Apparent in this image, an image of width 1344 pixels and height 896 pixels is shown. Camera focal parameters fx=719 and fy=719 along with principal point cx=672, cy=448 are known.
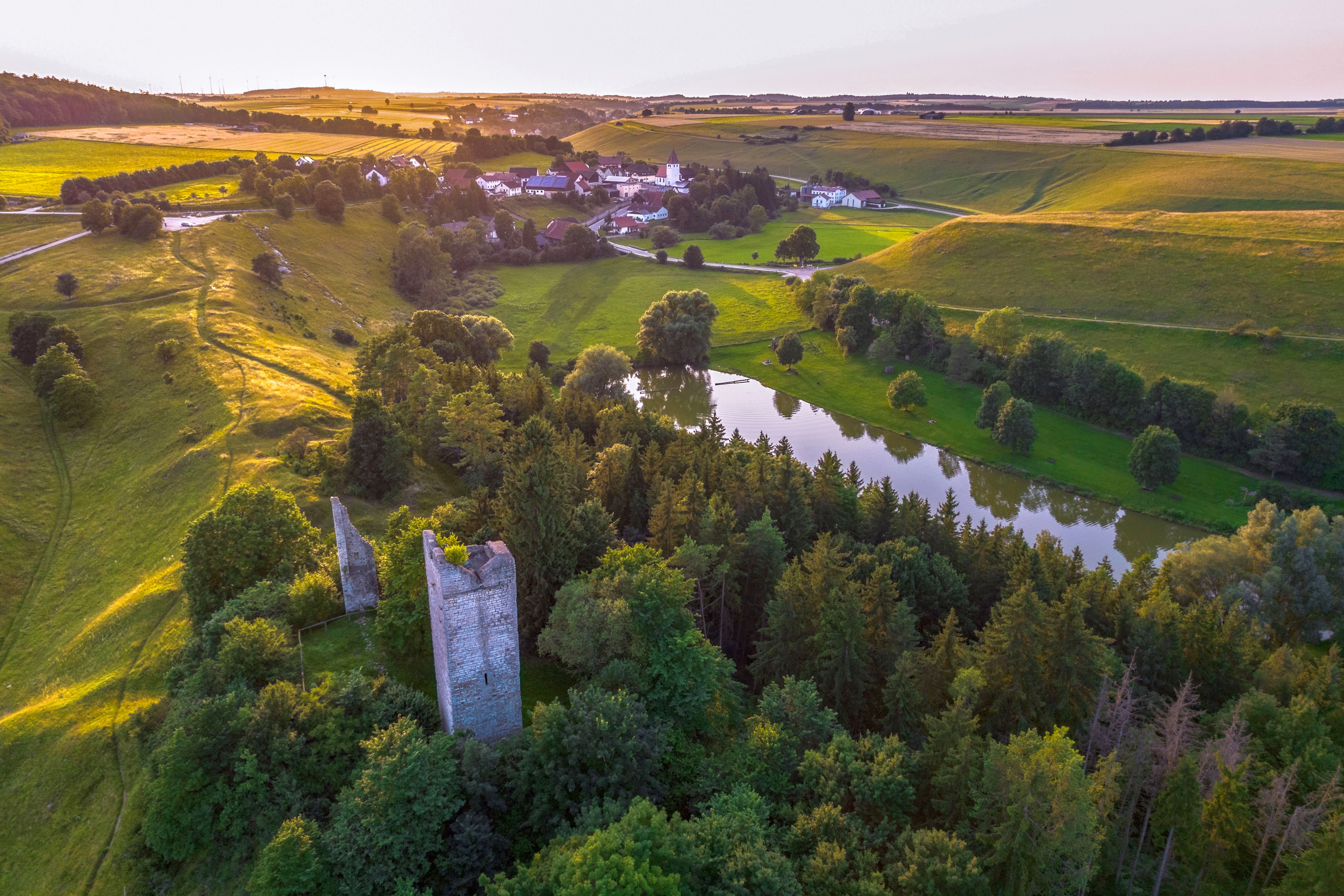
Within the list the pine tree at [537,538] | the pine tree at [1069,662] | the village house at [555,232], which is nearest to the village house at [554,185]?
the village house at [555,232]

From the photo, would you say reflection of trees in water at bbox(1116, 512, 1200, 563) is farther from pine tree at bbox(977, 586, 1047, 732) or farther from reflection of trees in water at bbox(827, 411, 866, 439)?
pine tree at bbox(977, 586, 1047, 732)

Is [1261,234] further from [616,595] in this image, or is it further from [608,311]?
[616,595]

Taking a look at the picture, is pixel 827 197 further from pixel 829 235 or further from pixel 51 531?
pixel 51 531

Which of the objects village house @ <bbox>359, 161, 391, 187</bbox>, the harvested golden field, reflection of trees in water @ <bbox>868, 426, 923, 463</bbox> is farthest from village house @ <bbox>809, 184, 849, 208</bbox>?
reflection of trees in water @ <bbox>868, 426, 923, 463</bbox>

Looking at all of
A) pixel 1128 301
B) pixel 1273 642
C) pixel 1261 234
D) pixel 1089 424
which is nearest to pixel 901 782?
pixel 1273 642

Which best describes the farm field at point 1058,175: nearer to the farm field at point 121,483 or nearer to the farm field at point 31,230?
the farm field at point 121,483
